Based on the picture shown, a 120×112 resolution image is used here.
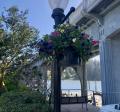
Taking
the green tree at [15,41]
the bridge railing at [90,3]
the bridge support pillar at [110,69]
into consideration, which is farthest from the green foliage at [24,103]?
the green tree at [15,41]

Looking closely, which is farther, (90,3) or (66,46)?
(90,3)

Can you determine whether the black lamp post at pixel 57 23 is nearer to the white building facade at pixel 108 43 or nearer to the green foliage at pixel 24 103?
the green foliage at pixel 24 103

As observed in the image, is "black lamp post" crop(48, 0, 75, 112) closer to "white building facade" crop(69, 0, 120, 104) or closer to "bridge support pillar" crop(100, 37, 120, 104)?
"white building facade" crop(69, 0, 120, 104)

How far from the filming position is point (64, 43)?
15.2 feet

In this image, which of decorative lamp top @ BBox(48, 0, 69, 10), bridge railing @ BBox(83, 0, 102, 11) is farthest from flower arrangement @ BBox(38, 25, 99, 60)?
bridge railing @ BBox(83, 0, 102, 11)

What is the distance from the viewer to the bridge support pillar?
31.9 ft

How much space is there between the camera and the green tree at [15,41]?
15555mm

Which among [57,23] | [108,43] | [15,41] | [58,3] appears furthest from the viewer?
[15,41]

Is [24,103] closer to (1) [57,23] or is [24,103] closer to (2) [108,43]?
(1) [57,23]

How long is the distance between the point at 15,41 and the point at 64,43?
11.4 metres

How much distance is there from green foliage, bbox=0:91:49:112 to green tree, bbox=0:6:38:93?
7.91 meters

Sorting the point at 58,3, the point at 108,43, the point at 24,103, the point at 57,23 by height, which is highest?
the point at 108,43

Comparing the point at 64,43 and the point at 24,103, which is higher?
the point at 64,43

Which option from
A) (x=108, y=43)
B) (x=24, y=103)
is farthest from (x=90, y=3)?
(x=24, y=103)
